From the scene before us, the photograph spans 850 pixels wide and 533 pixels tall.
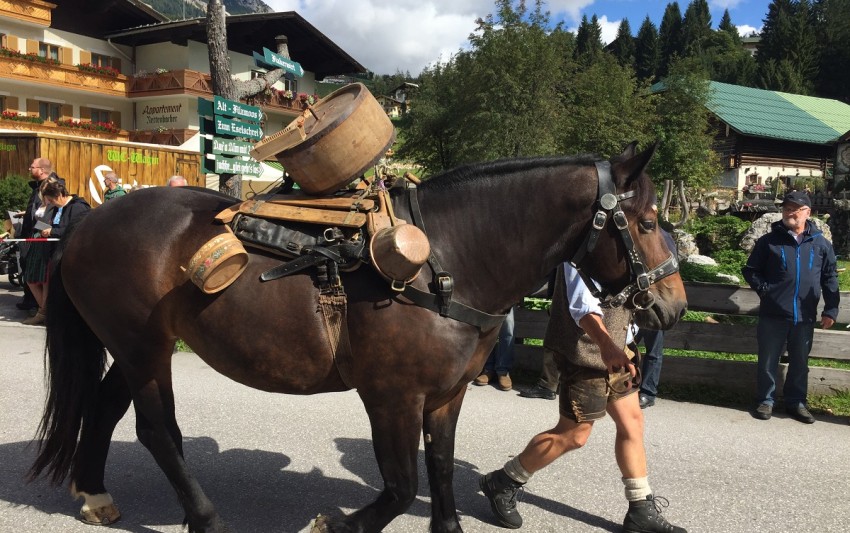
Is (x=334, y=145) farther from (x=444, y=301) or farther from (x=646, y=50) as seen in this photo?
(x=646, y=50)

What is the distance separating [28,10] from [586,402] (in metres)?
35.0

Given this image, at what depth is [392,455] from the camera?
108 inches

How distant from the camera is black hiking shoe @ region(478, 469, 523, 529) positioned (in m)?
3.52

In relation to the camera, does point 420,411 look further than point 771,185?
No

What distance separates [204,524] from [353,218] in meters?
1.69

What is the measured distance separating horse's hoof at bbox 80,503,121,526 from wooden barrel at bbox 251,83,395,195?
6.87 feet

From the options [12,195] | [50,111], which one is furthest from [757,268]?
[50,111]

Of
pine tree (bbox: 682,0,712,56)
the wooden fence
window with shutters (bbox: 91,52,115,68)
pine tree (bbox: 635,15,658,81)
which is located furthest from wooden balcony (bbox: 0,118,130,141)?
pine tree (bbox: 682,0,712,56)

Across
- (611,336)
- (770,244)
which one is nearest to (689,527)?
(611,336)

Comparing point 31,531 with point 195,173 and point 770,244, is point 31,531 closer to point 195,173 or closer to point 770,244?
point 770,244

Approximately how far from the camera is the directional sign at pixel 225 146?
329 inches

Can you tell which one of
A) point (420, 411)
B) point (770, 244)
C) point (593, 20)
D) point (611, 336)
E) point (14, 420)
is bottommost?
point (14, 420)

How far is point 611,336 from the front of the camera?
340 cm

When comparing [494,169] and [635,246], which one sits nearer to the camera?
[635,246]
